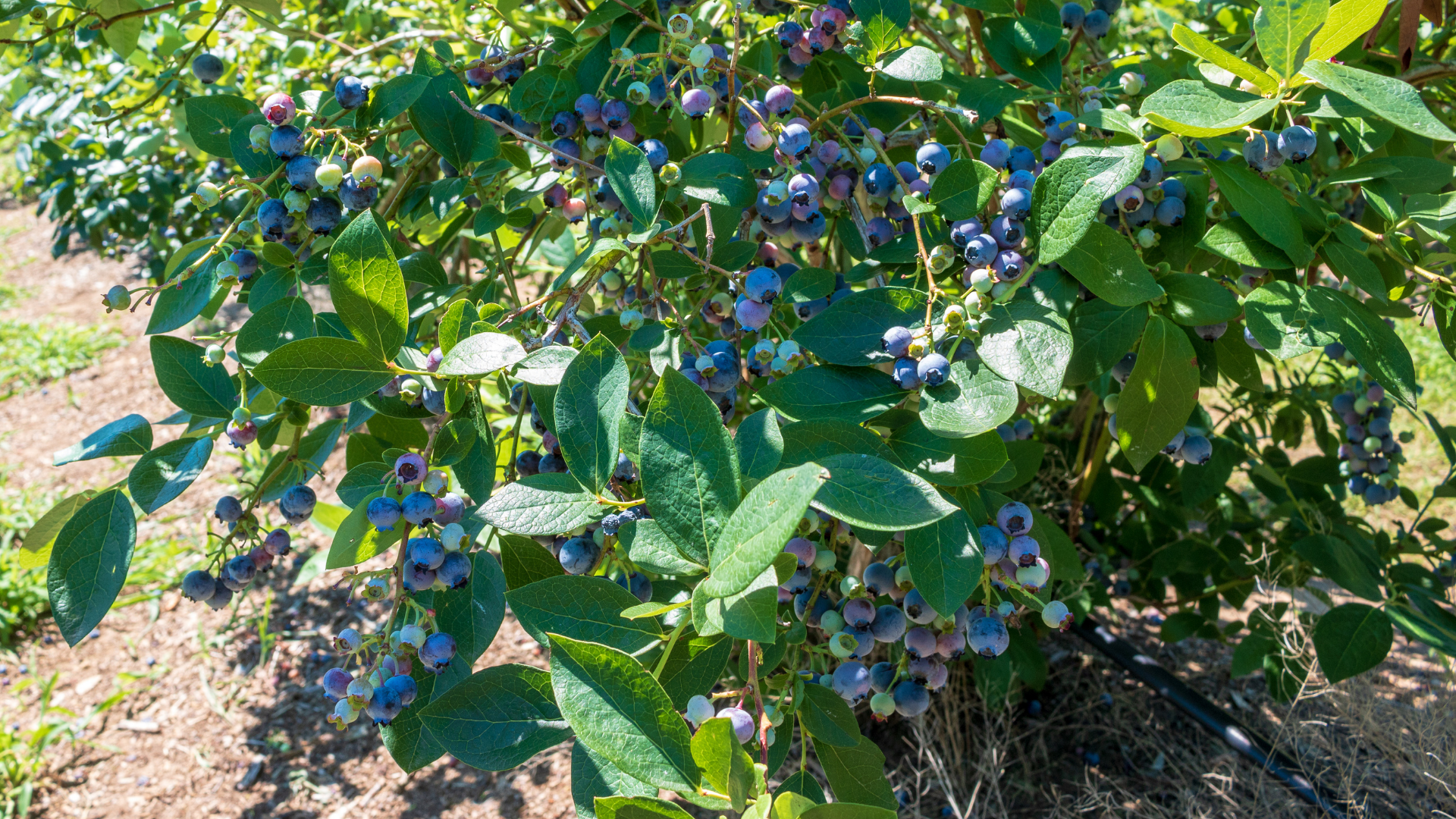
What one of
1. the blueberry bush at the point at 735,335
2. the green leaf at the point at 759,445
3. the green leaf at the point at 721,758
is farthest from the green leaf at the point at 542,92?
the green leaf at the point at 721,758

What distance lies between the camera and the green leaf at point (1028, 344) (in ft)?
2.47

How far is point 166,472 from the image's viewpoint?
0.93 meters

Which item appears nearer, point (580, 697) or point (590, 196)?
point (580, 697)

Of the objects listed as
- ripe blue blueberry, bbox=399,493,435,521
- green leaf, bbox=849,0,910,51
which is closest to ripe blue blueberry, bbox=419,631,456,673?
ripe blue blueberry, bbox=399,493,435,521

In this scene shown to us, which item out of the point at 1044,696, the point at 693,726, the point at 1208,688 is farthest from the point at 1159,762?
the point at 693,726

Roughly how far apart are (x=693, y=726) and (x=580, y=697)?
0.52 feet

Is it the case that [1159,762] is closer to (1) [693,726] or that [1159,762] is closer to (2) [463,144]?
(1) [693,726]

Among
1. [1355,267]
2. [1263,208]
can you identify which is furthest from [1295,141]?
[1355,267]

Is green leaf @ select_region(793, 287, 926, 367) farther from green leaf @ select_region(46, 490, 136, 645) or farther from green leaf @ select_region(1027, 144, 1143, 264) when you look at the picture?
green leaf @ select_region(46, 490, 136, 645)

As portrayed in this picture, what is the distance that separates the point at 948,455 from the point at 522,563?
1.51ft

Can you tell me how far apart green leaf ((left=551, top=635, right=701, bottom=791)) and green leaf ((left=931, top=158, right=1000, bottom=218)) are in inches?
21.5

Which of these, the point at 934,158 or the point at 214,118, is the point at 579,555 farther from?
the point at 214,118

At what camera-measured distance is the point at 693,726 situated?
0.76 meters

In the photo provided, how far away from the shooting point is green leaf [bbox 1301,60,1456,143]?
0.69m
